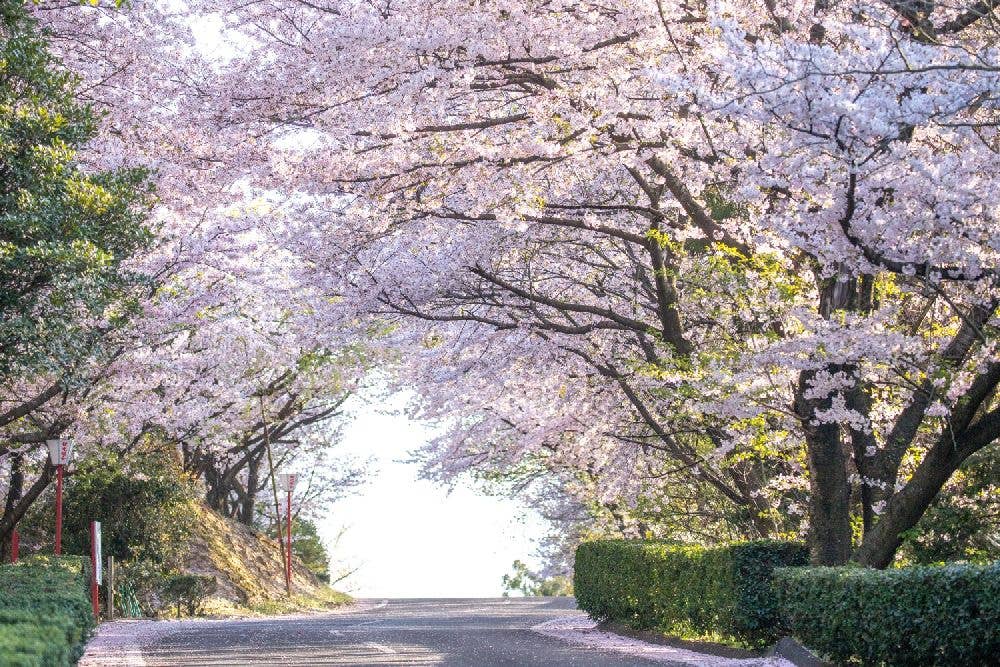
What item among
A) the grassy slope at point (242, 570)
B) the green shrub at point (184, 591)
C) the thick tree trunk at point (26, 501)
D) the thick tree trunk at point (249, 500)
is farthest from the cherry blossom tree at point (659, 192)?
the thick tree trunk at point (249, 500)

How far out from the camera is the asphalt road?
12.5 m

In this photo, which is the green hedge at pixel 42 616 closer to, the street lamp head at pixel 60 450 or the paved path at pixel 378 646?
the paved path at pixel 378 646

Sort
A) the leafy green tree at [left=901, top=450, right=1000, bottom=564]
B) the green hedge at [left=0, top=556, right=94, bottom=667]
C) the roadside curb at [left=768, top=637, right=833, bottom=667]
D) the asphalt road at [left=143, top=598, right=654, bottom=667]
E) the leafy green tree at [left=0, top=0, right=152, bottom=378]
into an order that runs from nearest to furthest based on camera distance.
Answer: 1. the green hedge at [left=0, top=556, right=94, bottom=667]
2. the roadside curb at [left=768, top=637, right=833, bottom=667]
3. the leafy green tree at [left=0, top=0, right=152, bottom=378]
4. the asphalt road at [left=143, top=598, right=654, bottom=667]
5. the leafy green tree at [left=901, top=450, right=1000, bottom=564]

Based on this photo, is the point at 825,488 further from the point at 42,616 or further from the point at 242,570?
the point at 242,570

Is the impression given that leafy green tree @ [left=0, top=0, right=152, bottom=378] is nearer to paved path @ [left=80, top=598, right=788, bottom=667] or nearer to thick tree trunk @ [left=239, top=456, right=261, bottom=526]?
paved path @ [left=80, top=598, right=788, bottom=667]

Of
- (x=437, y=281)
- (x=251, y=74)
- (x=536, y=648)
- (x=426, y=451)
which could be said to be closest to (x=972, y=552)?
(x=536, y=648)

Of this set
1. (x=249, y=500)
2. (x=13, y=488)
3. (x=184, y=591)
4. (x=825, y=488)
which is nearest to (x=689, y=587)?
(x=825, y=488)

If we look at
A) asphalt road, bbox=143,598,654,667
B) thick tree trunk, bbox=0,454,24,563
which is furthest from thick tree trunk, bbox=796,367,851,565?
thick tree trunk, bbox=0,454,24,563

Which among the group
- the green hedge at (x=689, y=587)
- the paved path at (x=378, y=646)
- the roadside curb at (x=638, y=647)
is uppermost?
the green hedge at (x=689, y=587)

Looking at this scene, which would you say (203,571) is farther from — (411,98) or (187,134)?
(411,98)

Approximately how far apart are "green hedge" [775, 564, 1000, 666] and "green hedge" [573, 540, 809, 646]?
179 centimetres

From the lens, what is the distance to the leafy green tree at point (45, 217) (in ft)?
40.4

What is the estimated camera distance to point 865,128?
920cm

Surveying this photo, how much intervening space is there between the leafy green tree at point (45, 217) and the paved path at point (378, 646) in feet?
11.6
